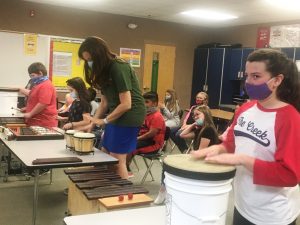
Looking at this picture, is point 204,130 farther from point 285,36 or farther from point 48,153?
point 285,36

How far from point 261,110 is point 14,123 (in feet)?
9.57

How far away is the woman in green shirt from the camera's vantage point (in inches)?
96.6

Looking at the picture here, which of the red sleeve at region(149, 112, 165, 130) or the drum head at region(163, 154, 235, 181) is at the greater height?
the drum head at region(163, 154, 235, 181)

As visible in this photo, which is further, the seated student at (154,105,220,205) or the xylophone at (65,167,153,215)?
the seated student at (154,105,220,205)

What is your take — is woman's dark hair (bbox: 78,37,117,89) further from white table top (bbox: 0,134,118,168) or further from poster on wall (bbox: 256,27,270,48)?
poster on wall (bbox: 256,27,270,48)

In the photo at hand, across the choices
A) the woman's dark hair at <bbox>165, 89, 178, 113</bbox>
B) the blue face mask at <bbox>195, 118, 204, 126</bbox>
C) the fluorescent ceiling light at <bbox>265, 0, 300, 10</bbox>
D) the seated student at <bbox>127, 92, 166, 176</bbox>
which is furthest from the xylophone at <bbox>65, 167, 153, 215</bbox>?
the fluorescent ceiling light at <bbox>265, 0, 300, 10</bbox>

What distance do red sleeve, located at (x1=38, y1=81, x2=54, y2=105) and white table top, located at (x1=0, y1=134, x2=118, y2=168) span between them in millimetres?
838

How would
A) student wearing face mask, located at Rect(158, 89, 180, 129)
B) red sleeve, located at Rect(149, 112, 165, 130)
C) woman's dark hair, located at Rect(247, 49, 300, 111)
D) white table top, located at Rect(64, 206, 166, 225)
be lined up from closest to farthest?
1. woman's dark hair, located at Rect(247, 49, 300, 111)
2. white table top, located at Rect(64, 206, 166, 225)
3. red sleeve, located at Rect(149, 112, 165, 130)
4. student wearing face mask, located at Rect(158, 89, 180, 129)

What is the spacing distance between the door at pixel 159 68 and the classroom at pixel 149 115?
0.02m

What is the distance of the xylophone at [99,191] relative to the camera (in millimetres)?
2027

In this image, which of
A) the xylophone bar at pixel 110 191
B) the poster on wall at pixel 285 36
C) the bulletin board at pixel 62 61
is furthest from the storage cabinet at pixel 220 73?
the xylophone bar at pixel 110 191

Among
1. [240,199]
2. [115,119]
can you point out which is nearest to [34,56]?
[115,119]

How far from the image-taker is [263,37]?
6883 mm

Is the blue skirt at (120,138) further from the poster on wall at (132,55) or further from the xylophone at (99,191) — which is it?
the poster on wall at (132,55)
